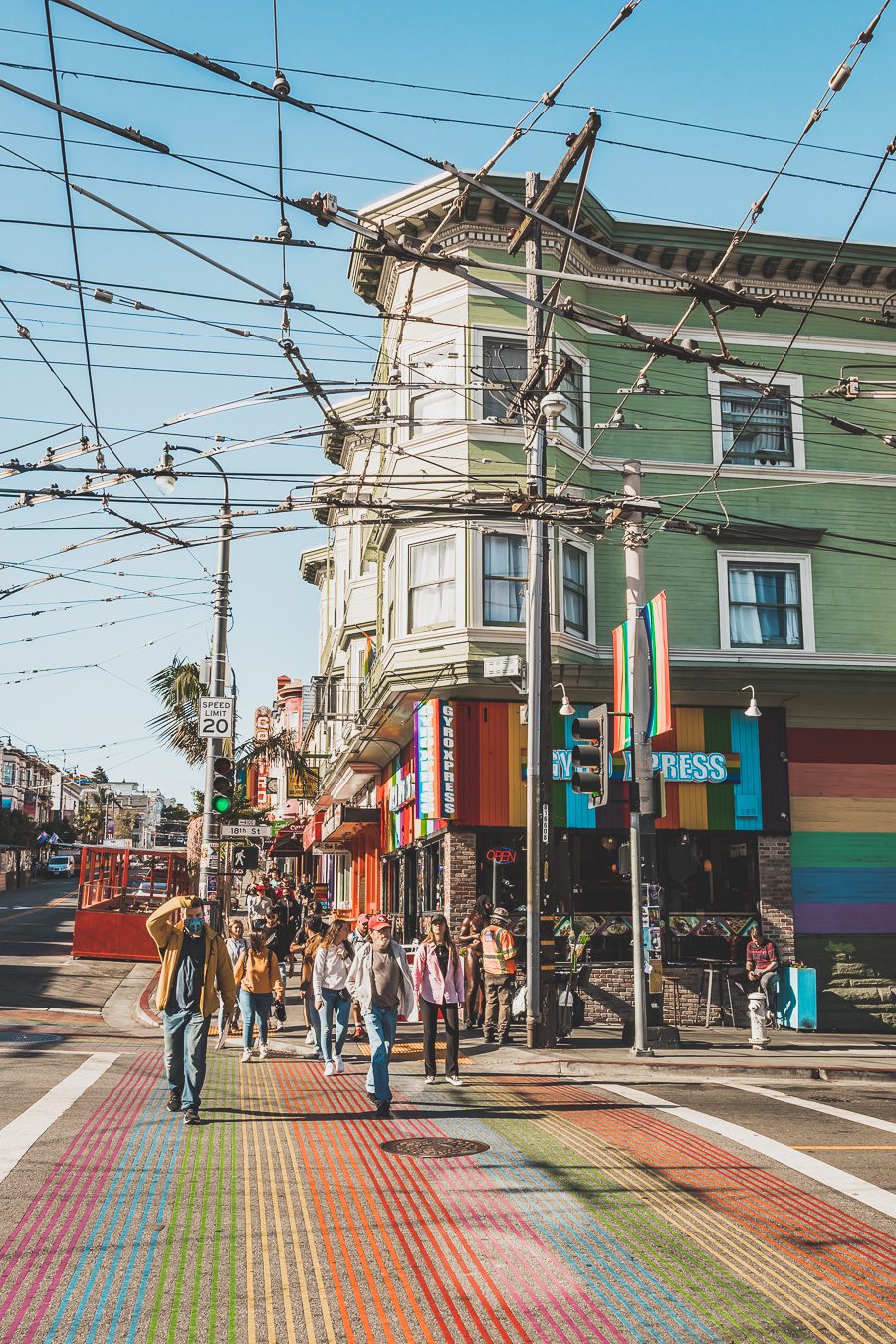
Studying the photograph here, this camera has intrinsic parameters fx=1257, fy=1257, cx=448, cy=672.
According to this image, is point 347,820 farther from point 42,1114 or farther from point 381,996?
point 42,1114

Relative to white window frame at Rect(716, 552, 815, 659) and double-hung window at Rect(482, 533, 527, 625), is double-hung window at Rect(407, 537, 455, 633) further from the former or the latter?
white window frame at Rect(716, 552, 815, 659)

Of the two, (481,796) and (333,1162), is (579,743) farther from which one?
(333,1162)

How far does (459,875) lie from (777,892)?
6.09m

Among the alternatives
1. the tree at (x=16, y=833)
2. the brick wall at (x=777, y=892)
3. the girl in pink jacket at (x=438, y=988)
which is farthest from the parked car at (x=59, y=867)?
the girl in pink jacket at (x=438, y=988)

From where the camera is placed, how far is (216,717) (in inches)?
805

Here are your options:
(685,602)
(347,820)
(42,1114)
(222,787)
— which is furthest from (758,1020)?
(347,820)

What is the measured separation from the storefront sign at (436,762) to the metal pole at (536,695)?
13.9 feet

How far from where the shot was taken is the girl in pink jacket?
14.0 metres

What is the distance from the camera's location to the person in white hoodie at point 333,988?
556 inches

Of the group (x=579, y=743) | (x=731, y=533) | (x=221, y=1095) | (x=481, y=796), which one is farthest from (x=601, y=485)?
(x=221, y=1095)

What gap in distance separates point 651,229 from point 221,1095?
736 inches

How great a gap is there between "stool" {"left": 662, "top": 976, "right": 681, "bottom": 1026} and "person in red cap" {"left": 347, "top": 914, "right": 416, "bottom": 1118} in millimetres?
11027

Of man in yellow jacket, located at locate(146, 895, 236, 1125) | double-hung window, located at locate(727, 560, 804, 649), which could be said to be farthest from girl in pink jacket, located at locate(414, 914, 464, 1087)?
double-hung window, located at locate(727, 560, 804, 649)

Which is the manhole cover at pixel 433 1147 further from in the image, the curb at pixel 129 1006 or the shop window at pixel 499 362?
the shop window at pixel 499 362
